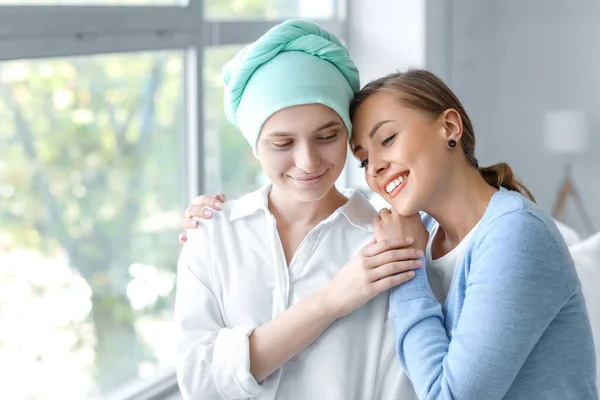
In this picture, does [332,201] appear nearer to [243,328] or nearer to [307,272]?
[307,272]

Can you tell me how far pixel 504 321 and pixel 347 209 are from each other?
0.42 meters

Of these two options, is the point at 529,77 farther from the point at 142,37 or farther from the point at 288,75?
the point at 288,75

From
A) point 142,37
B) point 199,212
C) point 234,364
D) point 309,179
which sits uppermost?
point 142,37

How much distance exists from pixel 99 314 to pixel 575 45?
116 inches

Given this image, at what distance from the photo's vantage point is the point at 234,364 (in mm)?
1663

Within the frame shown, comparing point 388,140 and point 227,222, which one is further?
point 227,222

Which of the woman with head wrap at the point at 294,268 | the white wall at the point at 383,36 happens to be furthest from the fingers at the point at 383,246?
the white wall at the point at 383,36

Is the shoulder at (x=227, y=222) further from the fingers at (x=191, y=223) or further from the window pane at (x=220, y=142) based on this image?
the window pane at (x=220, y=142)

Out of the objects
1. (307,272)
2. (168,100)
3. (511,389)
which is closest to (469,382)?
(511,389)

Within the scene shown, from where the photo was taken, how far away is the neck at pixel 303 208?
5.94 ft

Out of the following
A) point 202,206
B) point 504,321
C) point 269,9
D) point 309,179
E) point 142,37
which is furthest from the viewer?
point 269,9

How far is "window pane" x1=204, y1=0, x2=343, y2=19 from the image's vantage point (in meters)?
3.02

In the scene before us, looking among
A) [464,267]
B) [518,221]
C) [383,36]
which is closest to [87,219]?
[464,267]

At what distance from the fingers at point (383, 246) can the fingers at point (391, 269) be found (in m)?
0.04
